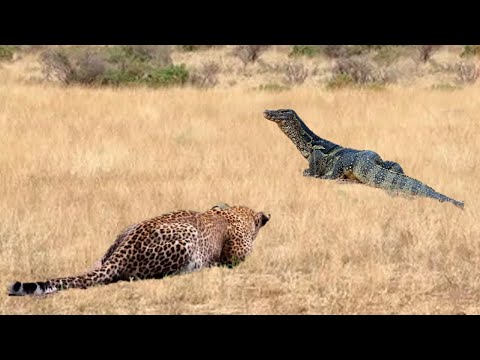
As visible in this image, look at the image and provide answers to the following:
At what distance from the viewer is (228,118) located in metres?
16.3

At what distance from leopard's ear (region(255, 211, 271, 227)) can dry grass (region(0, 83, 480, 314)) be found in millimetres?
183

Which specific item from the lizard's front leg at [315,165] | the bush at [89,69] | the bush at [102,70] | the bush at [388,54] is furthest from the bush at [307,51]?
the lizard's front leg at [315,165]

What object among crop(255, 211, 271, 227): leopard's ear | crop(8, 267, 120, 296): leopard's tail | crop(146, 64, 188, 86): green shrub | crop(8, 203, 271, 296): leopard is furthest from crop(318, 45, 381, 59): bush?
crop(8, 267, 120, 296): leopard's tail

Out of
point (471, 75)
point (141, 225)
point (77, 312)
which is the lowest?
point (77, 312)

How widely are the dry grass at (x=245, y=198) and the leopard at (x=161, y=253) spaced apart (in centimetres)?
12

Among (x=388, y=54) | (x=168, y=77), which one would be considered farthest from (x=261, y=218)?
(x=388, y=54)

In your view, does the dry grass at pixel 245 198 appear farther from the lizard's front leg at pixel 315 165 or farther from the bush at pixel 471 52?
the bush at pixel 471 52

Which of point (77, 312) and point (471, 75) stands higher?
point (471, 75)

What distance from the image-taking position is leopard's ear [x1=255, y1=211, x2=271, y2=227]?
855 cm

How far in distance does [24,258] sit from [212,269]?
178cm

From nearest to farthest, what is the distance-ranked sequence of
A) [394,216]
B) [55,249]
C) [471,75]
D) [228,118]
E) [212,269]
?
[212,269] → [55,249] → [394,216] → [228,118] → [471,75]

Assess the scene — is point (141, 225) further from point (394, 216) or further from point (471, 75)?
point (471, 75)

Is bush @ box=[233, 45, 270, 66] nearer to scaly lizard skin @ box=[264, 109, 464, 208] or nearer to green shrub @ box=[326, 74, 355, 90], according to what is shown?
green shrub @ box=[326, 74, 355, 90]

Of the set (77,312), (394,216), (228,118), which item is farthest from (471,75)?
(77,312)
